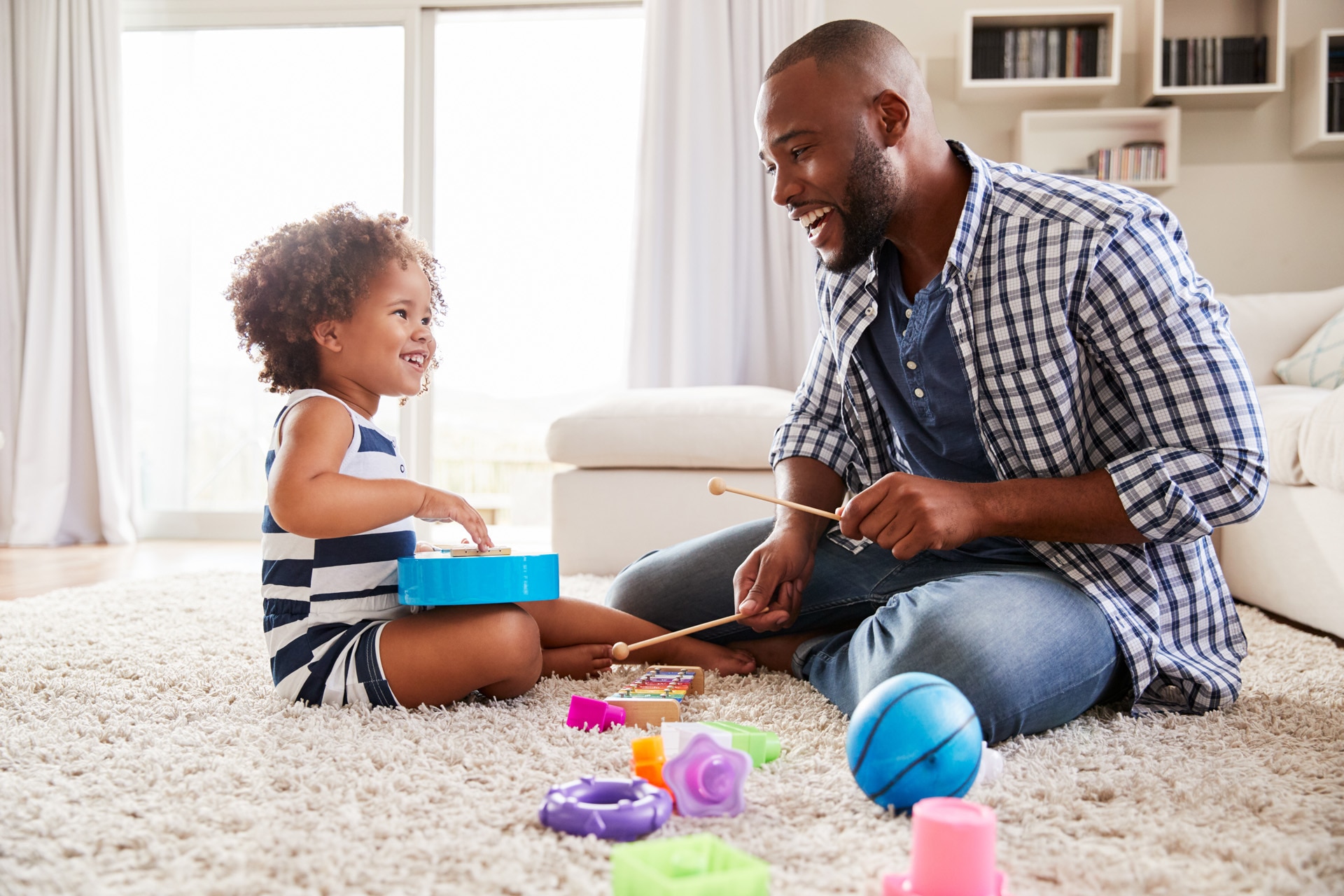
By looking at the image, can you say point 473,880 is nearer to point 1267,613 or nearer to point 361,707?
point 361,707

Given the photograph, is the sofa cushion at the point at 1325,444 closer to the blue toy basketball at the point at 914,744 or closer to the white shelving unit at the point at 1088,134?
the blue toy basketball at the point at 914,744

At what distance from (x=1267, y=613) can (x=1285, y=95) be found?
2.10 metres

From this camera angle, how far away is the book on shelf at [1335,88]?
2.98m

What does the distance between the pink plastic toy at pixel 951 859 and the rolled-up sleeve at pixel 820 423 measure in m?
0.79

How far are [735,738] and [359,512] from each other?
1.56ft

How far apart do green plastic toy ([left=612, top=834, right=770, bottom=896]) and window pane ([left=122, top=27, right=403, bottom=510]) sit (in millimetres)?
3186

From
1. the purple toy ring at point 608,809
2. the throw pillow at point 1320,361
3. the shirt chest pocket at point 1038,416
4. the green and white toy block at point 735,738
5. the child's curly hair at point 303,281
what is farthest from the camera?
the throw pillow at point 1320,361

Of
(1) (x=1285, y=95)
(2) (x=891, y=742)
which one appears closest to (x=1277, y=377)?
(1) (x=1285, y=95)

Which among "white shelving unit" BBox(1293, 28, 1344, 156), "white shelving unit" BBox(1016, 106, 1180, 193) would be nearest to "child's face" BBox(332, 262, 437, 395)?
"white shelving unit" BBox(1016, 106, 1180, 193)

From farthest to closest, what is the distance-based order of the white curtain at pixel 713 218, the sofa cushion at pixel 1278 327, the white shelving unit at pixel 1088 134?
the white curtain at pixel 713 218 → the white shelving unit at pixel 1088 134 → the sofa cushion at pixel 1278 327

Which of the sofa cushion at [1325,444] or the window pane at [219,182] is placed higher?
the window pane at [219,182]

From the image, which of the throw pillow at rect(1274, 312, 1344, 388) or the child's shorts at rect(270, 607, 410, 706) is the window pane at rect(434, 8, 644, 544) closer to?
the throw pillow at rect(1274, 312, 1344, 388)

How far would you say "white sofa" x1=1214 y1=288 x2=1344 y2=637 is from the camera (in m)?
1.56

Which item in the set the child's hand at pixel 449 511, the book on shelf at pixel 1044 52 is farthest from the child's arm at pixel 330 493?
the book on shelf at pixel 1044 52
